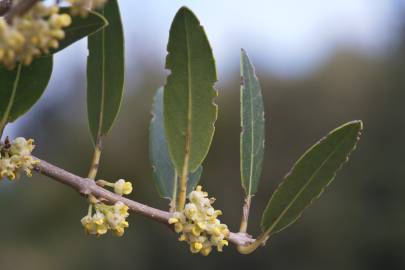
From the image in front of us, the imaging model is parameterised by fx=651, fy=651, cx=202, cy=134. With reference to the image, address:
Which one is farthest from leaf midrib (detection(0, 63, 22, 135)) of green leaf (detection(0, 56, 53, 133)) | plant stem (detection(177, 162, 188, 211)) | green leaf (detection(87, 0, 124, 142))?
plant stem (detection(177, 162, 188, 211))

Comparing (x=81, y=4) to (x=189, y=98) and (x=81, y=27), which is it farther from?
(x=189, y=98)

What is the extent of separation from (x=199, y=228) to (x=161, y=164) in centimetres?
26

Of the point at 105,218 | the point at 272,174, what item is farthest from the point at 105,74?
the point at 272,174

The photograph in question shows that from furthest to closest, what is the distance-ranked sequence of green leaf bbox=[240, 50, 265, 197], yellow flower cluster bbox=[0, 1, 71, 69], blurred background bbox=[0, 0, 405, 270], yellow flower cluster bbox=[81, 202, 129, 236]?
1. blurred background bbox=[0, 0, 405, 270]
2. green leaf bbox=[240, 50, 265, 197]
3. yellow flower cluster bbox=[81, 202, 129, 236]
4. yellow flower cluster bbox=[0, 1, 71, 69]

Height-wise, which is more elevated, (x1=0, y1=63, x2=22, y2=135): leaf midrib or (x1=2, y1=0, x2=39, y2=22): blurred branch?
(x1=2, y1=0, x2=39, y2=22): blurred branch

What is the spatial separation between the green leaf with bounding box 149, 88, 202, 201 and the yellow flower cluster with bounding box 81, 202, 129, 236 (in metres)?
0.14

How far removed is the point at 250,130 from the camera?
102cm

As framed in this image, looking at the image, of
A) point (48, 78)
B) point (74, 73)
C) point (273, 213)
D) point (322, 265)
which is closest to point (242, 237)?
point (273, 213)

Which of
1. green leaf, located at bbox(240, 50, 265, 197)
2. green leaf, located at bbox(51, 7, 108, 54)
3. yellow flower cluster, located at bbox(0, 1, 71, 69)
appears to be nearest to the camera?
yellow flower cluster, located at bbox(0, 1, 71, 69)

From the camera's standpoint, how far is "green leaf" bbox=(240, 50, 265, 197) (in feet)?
3.28

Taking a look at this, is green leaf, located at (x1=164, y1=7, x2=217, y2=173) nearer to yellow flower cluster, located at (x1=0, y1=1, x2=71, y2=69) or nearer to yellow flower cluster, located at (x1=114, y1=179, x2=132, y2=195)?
yellow flower cluster, located at (x1=114, y1=179, x2=132, y2=195)

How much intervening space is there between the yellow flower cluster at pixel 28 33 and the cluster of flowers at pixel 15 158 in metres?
0.25

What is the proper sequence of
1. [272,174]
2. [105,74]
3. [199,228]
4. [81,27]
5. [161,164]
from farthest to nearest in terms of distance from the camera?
[272,174] < [161,164] < [105,74] < [199,228] < [81,27]

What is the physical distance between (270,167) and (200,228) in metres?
9.65
